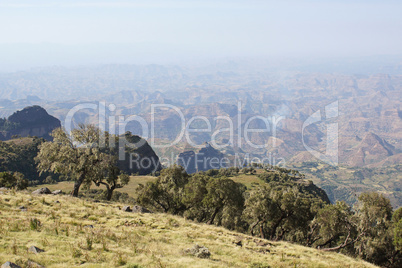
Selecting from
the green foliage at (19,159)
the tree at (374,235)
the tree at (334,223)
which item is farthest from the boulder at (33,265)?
the green foliage at (19,159)

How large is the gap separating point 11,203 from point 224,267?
72.9 ft

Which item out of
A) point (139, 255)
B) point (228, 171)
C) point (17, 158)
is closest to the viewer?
point (139, 255)

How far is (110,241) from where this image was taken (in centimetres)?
1792

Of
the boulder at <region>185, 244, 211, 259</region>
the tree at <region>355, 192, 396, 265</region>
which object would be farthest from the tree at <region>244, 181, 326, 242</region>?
the boulder at <region>185, 244, 211, 259</region>

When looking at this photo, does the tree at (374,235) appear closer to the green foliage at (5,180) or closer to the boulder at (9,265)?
the boulder at (9,265)

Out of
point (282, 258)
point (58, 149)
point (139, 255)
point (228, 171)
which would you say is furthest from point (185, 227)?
point (228, 171)

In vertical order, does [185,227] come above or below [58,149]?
below

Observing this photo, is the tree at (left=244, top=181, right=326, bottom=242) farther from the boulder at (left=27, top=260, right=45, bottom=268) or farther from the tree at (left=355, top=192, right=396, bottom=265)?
the boulder at (left=27, top=260, right=45, bottom=268)

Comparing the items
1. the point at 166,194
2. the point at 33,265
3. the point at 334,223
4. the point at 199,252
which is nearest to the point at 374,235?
the point at 334,223

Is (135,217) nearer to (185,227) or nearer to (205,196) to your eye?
(185,227)

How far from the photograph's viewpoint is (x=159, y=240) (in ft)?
67.8

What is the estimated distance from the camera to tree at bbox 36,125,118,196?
3969 cm

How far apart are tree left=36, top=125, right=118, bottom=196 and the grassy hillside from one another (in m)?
10.9

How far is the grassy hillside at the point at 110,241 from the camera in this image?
46.0 ft
